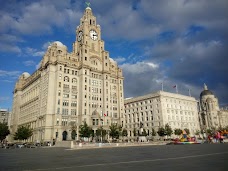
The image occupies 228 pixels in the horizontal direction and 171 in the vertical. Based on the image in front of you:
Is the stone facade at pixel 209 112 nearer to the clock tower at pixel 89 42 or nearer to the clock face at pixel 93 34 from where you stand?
the clock tower at pixel 89 42

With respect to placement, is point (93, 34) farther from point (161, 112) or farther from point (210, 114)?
point (210, 114)

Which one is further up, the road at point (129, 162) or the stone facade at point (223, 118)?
the stone facade at point (223, 118)

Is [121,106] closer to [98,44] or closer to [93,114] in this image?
[93,114]

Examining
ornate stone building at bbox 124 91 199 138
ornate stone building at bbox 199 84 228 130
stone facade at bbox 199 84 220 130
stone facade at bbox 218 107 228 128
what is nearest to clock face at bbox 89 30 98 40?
ornate stone building at bbox 124 91 199 138

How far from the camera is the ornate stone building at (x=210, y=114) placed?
167000 mm

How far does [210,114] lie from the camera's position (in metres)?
169

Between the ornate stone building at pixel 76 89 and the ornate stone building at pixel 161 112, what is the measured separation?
15292 mm

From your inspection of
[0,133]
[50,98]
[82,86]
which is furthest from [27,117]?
[82,86]

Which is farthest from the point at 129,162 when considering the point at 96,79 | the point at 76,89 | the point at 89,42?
the point at 89,42

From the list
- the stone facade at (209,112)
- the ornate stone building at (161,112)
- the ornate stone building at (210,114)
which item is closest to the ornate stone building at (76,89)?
the ornate stone building at (161,112)

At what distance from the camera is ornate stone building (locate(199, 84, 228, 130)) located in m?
167

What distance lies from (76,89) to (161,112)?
1777 inches

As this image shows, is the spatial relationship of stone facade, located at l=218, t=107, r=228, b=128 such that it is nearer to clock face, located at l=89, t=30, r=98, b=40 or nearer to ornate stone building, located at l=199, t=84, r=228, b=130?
ornate stone building, located at l=199, t=84, r=228, b=130

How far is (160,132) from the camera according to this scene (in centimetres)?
9212
